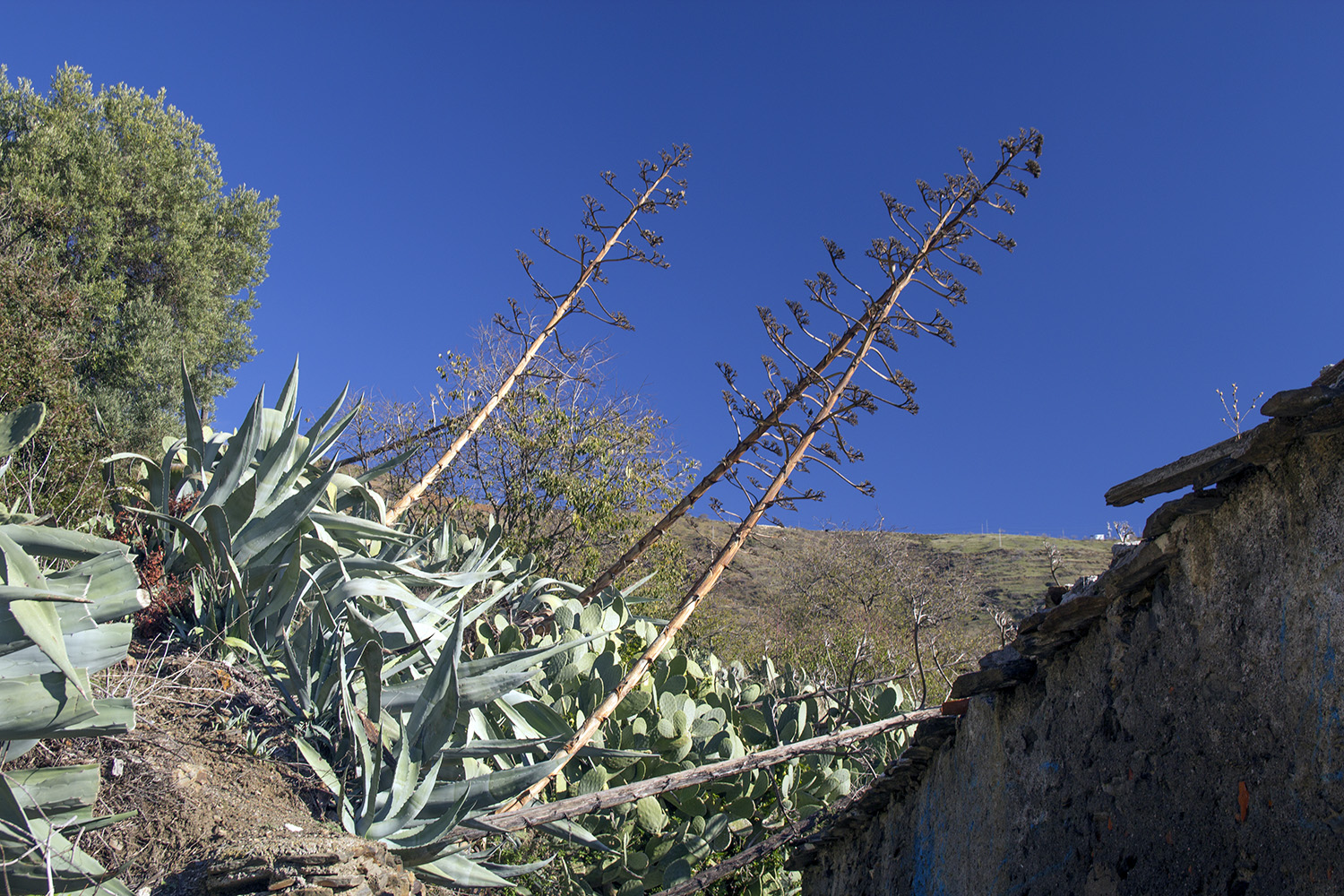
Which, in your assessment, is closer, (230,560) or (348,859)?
(348,859)

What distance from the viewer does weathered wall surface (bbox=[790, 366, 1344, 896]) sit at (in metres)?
1.98

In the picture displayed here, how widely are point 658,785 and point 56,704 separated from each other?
8.91 ft

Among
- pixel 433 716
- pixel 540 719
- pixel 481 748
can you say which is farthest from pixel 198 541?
pixel 540 719

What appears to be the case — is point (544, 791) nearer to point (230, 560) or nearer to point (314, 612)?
point (314, 612)

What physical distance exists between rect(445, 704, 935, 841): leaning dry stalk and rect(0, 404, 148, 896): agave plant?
1.17 meters

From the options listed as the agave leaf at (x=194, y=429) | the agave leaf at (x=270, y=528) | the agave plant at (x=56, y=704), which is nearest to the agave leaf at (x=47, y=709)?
the agave plant at (x=56, y=704)

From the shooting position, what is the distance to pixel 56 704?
83.4 inches

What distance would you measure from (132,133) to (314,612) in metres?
21.2

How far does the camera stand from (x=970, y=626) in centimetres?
2277

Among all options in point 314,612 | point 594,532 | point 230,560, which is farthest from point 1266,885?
point 594,532

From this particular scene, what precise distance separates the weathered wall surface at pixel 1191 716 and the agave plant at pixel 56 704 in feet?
9.43

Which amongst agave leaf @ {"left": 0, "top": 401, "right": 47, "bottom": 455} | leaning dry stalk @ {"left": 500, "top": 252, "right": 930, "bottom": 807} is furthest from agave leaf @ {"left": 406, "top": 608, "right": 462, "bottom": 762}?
agave leaf @ {"left": 0, "top": 401, "right": 47, "bottom": 455}

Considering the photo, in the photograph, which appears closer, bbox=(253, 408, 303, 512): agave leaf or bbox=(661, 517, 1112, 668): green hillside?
bbox=(253, 408, 303, 512): agave leaf

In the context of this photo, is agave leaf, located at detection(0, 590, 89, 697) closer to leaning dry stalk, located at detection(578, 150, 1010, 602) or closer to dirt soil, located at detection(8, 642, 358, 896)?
dirt soil, located at detection(8, 642, 358, 896)
